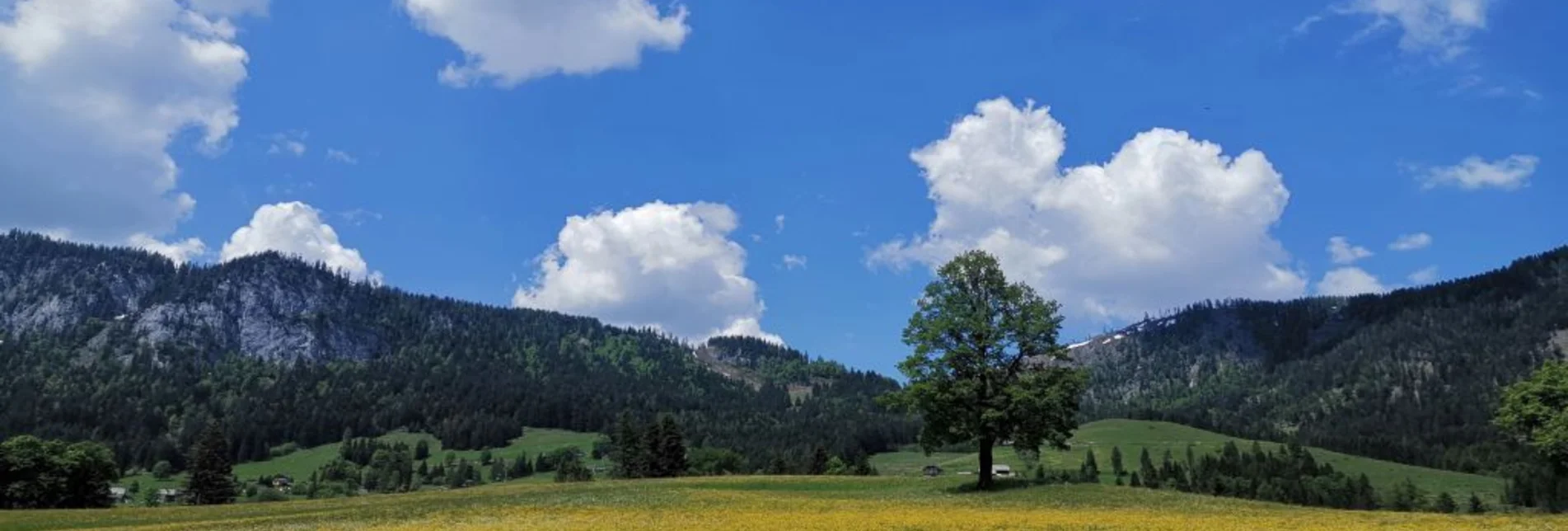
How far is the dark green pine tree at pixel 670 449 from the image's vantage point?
127000 millimetres

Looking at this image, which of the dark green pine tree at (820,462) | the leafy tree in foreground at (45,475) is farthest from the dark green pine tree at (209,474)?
the dark green pine tree at (820,462)

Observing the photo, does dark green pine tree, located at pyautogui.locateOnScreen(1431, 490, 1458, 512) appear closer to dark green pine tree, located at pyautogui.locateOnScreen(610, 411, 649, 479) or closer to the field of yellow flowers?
dark green pine tree, located at pyautogui.locateOnScreen(610, 411, 649, 479)

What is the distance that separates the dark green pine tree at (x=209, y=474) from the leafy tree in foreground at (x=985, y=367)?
324 ft

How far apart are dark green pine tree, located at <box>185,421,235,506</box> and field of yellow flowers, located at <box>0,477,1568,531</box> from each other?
66.6 metres

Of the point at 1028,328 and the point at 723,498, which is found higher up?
the point at 1028,328

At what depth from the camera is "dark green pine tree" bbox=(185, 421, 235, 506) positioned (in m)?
119

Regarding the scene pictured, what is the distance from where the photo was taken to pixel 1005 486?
54.0 metres

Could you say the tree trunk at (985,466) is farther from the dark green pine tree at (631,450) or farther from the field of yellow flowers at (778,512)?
the dark green pine tree at (631,450)

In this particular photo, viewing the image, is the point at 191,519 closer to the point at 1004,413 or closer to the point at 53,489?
the point at 1004,413

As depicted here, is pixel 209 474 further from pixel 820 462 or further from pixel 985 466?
pixel 985 466

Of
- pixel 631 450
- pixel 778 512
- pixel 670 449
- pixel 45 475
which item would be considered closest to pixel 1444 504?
pixel 670 449

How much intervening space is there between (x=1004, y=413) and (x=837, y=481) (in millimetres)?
16398

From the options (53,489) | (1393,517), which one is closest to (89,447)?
(53,489)

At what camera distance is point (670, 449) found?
127500mm
